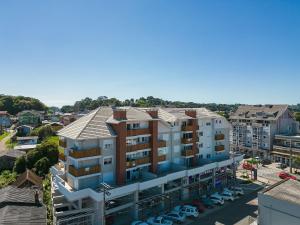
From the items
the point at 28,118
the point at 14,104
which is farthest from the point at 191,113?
the point at 14,104

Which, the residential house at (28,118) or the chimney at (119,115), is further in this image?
the residential house at (28,118)

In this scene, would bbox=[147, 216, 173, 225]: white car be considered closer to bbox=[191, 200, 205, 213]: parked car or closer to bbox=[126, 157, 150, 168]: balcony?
bbox=[191, 200, 205, 213]: parked car

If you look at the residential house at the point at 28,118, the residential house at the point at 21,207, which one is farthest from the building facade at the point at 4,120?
the residential house at the point at 21,207

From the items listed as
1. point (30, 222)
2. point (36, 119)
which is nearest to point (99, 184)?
point (30, 222)

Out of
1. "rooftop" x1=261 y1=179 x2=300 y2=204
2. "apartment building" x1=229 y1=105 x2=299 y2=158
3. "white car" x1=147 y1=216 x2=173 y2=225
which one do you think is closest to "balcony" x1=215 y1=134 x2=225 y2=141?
"rooftop" x1=261 y1=179 x2=300 y2=204

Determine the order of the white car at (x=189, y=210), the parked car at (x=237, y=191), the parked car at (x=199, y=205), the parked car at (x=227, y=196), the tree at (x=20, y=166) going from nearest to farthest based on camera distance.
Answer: the white car at (x=189, y=210)
the parked car at (x=199, y=205)
the parked car at (x=227, y=196)
the parked car at (x=237, y=191)
the tree at (x=20, y=166)

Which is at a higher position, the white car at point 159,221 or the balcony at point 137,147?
the balcony at point 137,147

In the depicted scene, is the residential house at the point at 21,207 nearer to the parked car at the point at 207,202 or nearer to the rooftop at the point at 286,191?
the parked car at the point at 207,202

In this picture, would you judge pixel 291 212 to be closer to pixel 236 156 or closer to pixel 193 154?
pixel 193 154
